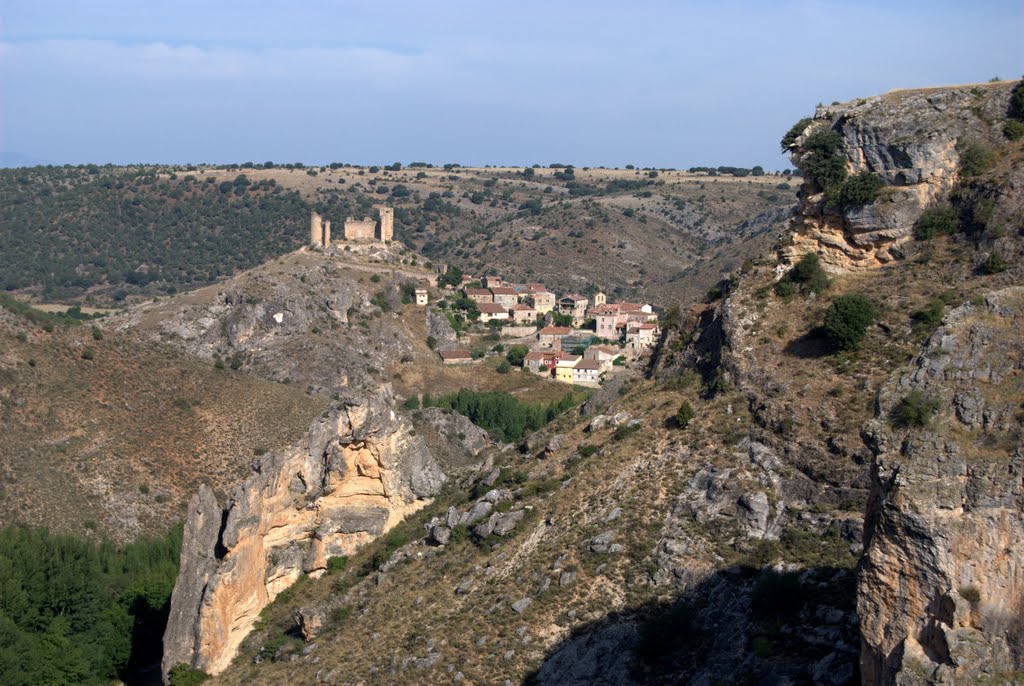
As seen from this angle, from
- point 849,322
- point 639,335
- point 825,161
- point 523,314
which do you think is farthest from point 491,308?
point 849,322

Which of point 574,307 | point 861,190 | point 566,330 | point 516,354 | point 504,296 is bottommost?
point 516,354

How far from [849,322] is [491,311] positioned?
250 ft

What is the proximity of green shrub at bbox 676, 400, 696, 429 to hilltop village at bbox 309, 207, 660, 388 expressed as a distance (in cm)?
5420

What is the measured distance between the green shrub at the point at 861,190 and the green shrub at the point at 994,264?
13.5 ft

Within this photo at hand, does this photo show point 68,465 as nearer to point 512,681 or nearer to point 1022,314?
point 512,681

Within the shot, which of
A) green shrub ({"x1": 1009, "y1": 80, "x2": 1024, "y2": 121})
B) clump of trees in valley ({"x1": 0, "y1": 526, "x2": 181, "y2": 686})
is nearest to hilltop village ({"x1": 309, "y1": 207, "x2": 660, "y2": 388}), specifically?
clump of trees in valley ({"x1": 0, "y1": 526, "x2": 181, "y2": 686})

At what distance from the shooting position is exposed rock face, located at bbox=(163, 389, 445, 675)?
95.9 ft

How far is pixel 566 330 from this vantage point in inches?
3871

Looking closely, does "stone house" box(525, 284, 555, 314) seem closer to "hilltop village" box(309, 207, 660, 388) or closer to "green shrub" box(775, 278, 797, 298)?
"hilltop village" box(309, 207, 660, 388)

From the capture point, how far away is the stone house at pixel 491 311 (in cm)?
10269

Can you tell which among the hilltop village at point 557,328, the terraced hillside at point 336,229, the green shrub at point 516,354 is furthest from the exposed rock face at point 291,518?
the terraced hillside at point 336,229

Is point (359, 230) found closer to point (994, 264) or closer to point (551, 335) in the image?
point (551, 335)

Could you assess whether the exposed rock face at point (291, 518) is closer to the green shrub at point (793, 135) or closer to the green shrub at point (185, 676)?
the green shrub at point (185, 676)

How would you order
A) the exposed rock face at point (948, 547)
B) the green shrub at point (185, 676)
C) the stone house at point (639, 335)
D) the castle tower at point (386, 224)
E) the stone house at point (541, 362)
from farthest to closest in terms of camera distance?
the castle tower at point (386, 224) → the stone house at point (639, 335) → the stone house at point (541, 362) → the green shrub at point (185, 676) → the exposed rock face at point (948, 547)
